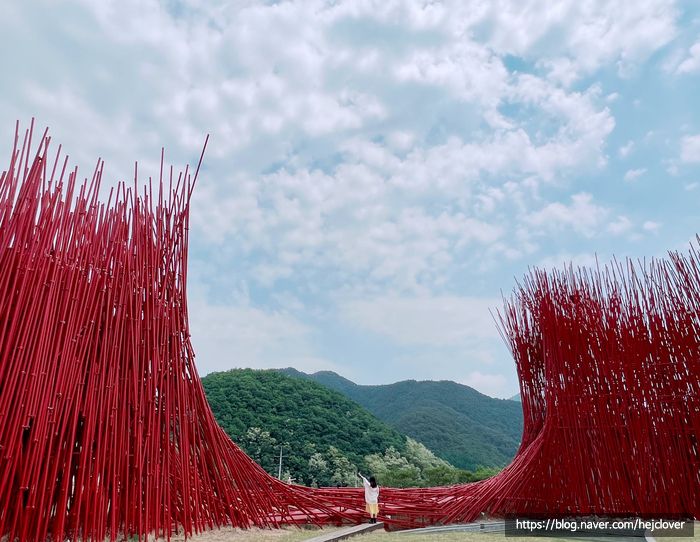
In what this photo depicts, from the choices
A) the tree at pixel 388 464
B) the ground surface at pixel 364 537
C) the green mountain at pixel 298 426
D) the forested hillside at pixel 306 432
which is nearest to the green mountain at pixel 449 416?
the forested hillside at pixel 306 432

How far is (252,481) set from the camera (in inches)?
190

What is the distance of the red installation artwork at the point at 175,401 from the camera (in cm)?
340

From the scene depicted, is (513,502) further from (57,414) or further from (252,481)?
(57,414)

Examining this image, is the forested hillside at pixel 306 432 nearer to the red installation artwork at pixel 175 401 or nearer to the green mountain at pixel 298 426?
the green mountain at pixel 298 426

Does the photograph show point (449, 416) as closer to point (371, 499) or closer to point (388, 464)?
point (388, 464)

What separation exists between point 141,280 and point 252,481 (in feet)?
6.53

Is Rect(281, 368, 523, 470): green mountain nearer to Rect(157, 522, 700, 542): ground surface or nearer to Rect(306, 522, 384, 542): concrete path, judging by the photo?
Rect(306, 522, 384, 542): concrete path

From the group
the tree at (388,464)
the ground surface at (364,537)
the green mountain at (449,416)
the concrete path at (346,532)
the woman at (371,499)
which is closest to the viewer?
the ground surface at (364,537)

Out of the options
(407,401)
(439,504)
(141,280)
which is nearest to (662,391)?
(439,504)

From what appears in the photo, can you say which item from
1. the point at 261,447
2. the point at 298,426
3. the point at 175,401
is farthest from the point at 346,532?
the point at 298,426

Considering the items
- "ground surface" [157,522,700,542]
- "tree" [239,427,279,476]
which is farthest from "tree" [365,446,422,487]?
"ground surface" [157,522,700,542]

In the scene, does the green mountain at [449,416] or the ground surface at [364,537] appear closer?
the ground surface at [364,537]

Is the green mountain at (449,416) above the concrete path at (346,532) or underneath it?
above

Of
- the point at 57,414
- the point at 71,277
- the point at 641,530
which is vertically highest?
the point at 71,277
